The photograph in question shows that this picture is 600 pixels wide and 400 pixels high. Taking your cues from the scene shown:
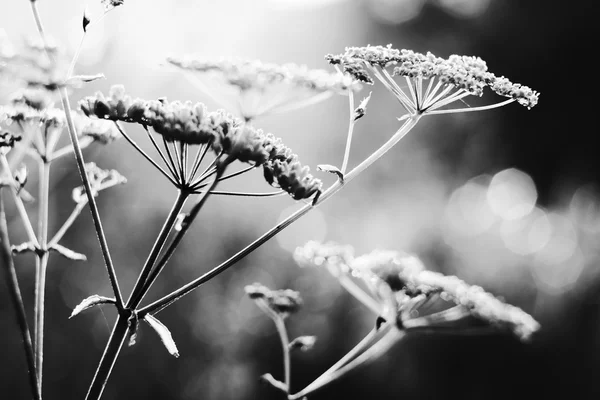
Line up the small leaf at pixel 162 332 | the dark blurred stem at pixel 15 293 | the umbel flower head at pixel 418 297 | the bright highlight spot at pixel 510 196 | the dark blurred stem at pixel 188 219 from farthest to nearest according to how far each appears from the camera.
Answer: the bright highlight spot at pixel 510 196 < the umbel flower head at pixel 418 297 < the small leaf at pixel 162 332 < the dark blurred stem at pixel 188 219 < the dark blurred stem at pixel 15 293

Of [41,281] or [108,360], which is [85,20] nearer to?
[41,281]

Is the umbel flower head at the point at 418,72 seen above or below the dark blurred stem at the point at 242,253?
above

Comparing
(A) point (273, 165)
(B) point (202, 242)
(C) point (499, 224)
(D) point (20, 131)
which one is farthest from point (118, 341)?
(C) point (499, 224)

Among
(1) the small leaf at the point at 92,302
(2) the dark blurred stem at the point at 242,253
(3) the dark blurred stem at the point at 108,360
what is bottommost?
(3) the dark blurred stem at the point at 108,360

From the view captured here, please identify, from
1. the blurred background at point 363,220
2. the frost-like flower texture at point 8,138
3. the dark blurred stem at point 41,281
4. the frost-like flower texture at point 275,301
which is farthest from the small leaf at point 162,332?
the blurred background at point 363,220

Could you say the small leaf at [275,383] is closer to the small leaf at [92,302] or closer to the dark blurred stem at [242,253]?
the dark blurred stem at [242,253]

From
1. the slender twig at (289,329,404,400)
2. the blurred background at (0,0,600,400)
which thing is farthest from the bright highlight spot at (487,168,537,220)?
the slender twig at (289,329,404,400)

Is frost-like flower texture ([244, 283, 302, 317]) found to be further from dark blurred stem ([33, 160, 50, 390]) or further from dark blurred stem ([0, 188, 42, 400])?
dark blurred stem ([0, 188, 42, 400])

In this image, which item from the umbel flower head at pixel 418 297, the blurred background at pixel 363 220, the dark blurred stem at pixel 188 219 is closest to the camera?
the dark blurred stem at pixel 188 219
